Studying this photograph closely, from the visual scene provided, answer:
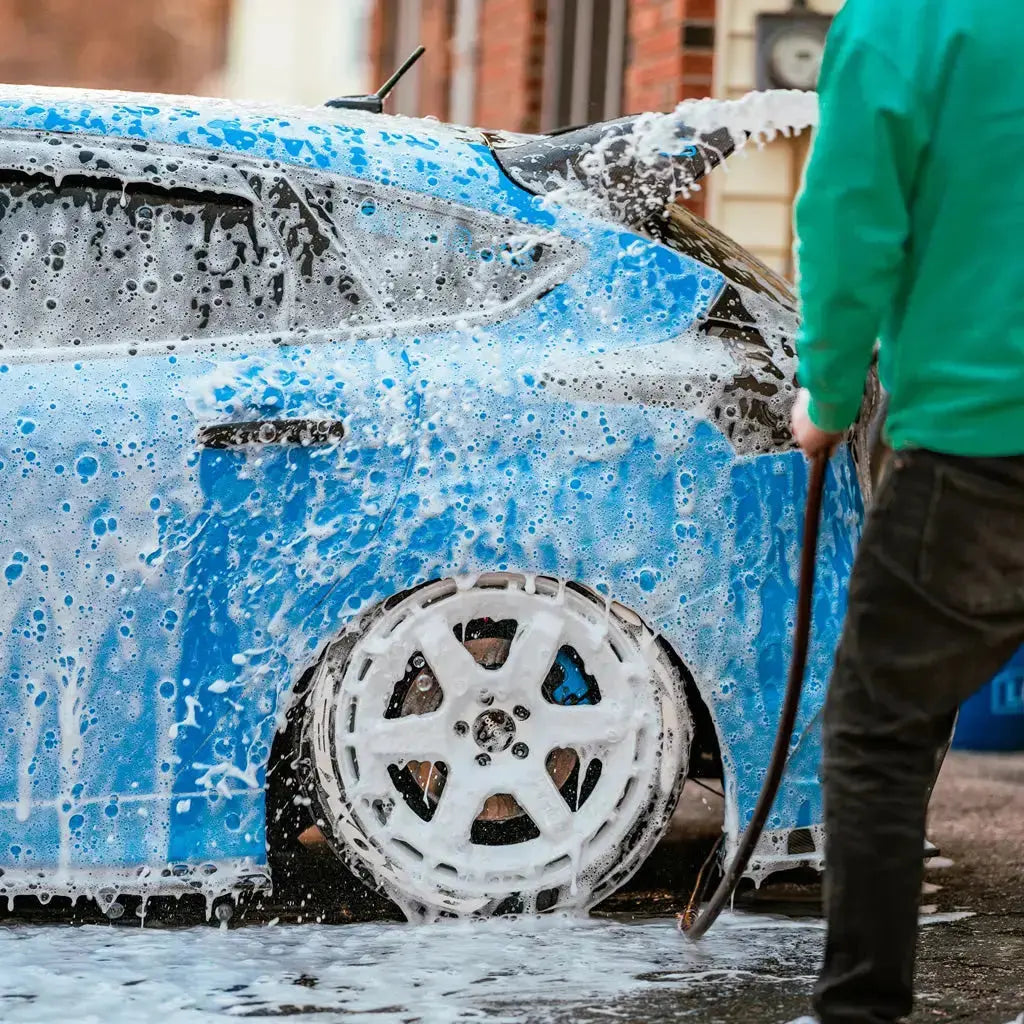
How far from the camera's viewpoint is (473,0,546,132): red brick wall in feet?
42.0

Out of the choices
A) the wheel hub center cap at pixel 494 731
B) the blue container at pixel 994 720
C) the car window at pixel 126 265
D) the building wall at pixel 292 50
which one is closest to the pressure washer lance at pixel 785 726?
the wheel hub center cap at pixel 494 731

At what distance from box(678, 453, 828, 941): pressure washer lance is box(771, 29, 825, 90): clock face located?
5948 mm

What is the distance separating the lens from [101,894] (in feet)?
12.4

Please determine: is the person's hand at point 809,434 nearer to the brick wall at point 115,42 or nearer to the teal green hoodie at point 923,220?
the teal green hoodie at point 923,220

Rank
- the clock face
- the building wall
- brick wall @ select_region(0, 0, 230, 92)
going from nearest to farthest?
the clock face, the building wall, brick wall @ select_region(0, 0, 230, 92)

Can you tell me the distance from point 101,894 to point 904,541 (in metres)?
1.77

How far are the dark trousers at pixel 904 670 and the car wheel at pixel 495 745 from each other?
992mm

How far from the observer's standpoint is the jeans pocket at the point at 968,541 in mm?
2846

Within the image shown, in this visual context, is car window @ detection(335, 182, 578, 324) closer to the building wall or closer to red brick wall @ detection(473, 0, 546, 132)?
red brick wall @ detection(473, 0, 546, 132)

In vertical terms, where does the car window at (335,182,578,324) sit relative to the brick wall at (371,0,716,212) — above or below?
below

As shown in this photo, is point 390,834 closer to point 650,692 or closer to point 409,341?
point 650,692

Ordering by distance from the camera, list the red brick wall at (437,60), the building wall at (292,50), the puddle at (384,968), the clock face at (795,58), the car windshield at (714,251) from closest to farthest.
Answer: the puddle at (384,968) → the car windshield at (714,251) → the clock face at (795,58) → the red brick wall at (437,60) → the building wall at (292,50)

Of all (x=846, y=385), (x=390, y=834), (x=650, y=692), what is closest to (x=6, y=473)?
(x=390, y=834)

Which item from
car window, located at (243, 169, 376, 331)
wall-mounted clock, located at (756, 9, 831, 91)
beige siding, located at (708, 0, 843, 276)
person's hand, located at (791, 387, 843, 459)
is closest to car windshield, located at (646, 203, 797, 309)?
car window, located at (243, 169, 376, 331)
